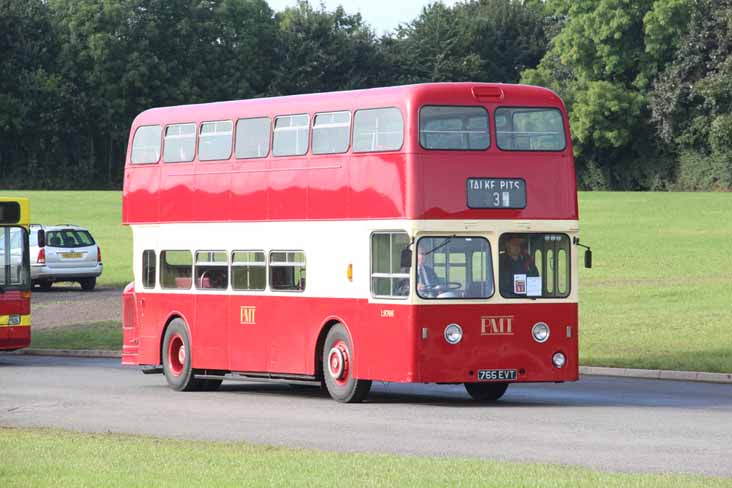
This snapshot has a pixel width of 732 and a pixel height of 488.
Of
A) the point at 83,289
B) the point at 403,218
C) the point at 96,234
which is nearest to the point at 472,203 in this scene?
the point at 403,218

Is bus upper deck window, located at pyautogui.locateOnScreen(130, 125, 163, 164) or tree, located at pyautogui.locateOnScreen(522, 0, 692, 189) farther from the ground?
tree, located at pyautogui.locateOnScreen(522, 0, 692, 189)

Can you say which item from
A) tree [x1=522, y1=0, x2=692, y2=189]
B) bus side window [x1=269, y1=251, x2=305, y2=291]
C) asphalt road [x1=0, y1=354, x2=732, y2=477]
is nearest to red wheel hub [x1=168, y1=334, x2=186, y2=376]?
asphalt road [x1=0, y1=354, x2=732, y2=477]

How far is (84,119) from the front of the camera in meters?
101

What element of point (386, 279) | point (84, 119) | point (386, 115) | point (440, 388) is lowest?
point (440, 388)

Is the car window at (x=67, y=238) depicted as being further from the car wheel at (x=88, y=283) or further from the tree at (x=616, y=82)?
the tree at (x=616, y=82)

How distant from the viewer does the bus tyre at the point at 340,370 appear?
20.5m

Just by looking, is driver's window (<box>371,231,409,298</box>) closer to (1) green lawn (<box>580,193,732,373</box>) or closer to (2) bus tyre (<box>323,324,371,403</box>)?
(2) bus tyre (<box>323,324,371,403</box>)

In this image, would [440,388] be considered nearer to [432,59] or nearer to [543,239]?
[543,239]

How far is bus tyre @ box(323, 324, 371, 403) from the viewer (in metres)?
20.5

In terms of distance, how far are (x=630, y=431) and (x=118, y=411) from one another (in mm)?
6401

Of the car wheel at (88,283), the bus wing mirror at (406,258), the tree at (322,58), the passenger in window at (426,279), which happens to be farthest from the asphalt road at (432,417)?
the tree at (322,58)

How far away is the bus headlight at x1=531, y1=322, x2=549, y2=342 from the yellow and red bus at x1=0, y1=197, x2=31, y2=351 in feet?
37.4

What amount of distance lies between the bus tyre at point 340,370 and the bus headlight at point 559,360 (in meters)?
2.33

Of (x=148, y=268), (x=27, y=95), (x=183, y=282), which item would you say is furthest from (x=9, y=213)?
(x=27, y=95)
